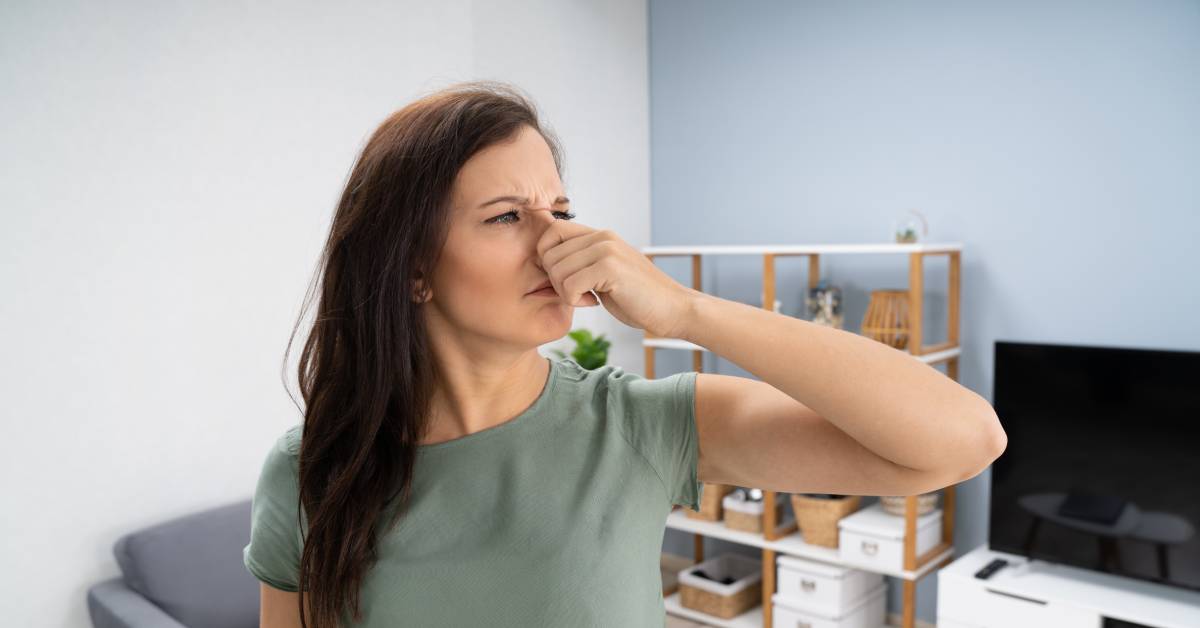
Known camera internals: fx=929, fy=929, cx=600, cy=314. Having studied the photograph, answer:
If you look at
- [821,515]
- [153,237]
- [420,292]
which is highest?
[153,237]

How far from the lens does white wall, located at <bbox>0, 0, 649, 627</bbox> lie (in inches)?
94.6

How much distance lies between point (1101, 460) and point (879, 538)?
745 mm

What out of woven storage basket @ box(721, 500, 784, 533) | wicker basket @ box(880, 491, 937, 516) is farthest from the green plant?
wicker basket @ box(880, 491, 937, 516)

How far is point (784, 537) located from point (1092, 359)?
1279 mm

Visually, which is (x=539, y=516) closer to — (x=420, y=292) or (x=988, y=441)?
(x=420, y=292)

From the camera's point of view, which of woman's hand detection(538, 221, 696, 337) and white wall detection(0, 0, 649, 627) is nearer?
woman's hand detection(538, 221, 696, 337)

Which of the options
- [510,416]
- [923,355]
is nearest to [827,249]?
[923,355]

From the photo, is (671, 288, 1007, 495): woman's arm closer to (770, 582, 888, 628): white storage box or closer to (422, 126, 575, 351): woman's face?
(422, 126, 575, 351): woman's face

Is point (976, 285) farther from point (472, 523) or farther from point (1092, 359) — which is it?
point (472, 523)

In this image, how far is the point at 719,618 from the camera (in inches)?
142

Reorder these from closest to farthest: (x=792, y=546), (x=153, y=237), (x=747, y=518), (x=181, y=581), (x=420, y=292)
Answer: (x=420, y=292) → (x=181, y=581) → (x=153, y=237) → (x=792, y=546) → (x=747, y=518)

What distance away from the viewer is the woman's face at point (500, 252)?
988 mm

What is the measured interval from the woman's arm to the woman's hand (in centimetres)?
2

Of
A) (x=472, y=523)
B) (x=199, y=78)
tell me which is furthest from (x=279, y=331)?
(x=472, y=523)
